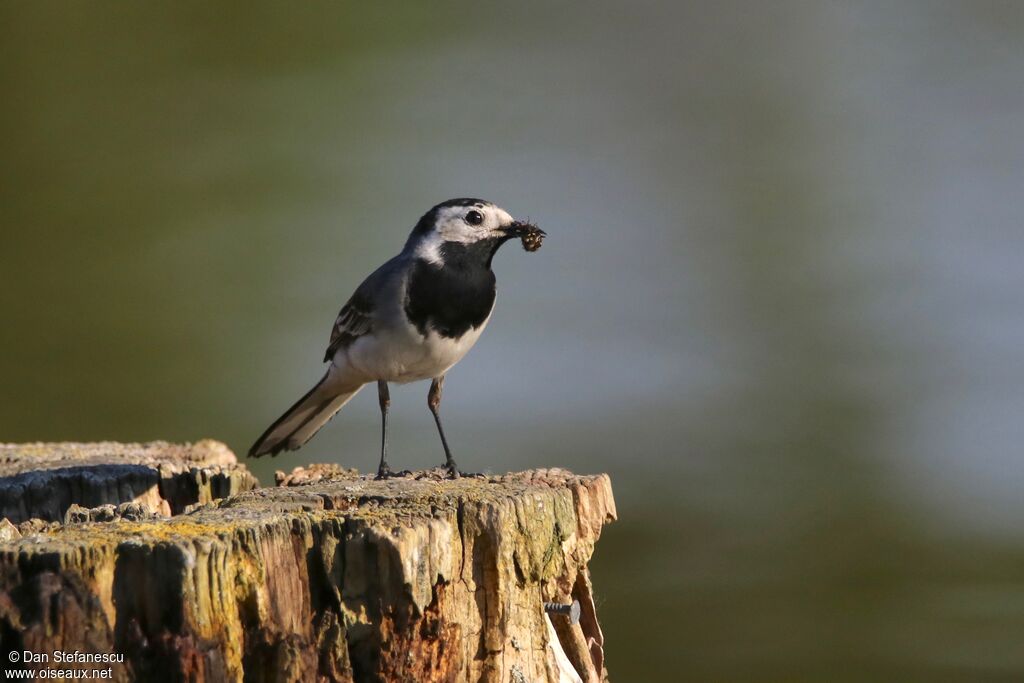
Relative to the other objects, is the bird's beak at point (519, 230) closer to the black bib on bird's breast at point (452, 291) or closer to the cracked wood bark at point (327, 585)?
the black bib on bird's breast at point (452, 291)

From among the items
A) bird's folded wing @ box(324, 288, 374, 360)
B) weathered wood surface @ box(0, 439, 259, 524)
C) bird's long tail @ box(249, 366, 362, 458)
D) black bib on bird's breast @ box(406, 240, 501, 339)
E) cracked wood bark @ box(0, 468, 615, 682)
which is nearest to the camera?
cracked wood bark @ box(0, 468, 615, 682)

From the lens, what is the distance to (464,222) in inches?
159

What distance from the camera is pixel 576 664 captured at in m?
2.82

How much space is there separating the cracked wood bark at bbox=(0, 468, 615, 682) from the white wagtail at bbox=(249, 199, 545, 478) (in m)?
1.14

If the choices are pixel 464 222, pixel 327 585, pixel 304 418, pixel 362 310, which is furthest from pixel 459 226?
pixel 327 585

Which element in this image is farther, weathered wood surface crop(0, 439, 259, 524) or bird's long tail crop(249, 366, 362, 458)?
bird's long tail crop(249, 366, 362, 458)

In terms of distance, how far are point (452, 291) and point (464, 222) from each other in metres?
0.24

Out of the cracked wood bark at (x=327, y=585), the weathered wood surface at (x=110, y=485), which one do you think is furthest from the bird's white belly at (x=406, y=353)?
the cracked wood bark at (x=327, y=585)

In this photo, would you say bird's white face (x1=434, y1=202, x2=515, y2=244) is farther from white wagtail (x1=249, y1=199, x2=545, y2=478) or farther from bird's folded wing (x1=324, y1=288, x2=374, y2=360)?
bird's folded wing (x1=324, y1=288, x2=374, y2=360)

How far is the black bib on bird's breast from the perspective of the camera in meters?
3.94

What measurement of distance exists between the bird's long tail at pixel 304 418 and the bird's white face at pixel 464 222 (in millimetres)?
656

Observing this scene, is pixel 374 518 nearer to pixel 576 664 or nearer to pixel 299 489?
pixel 299 489

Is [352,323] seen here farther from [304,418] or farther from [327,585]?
[327,585]

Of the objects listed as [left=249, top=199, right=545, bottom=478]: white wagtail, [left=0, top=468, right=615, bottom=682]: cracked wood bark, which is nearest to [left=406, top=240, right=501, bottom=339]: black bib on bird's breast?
[left=249, top=199, right=545, bottom=478]: white wagtail
